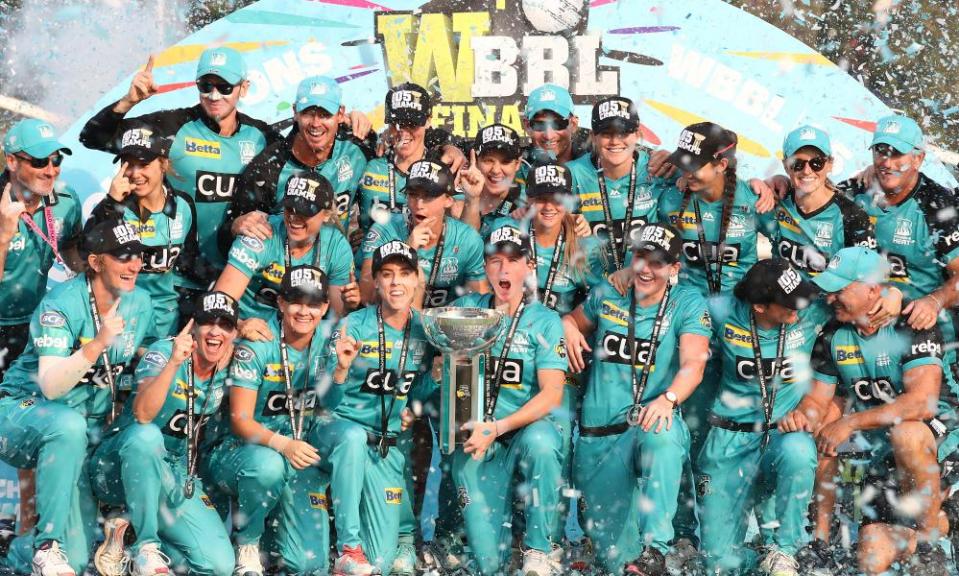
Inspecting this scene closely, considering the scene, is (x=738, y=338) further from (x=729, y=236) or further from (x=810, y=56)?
(x=810, y=56)

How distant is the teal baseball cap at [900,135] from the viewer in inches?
294

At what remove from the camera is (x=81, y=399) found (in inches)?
272

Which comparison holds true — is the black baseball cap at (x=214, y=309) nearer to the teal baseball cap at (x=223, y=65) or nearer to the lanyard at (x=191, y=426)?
the lanyard at (x=191, y=426)

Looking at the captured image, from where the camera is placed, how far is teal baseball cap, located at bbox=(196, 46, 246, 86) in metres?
7.53

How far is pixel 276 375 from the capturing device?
697 cm

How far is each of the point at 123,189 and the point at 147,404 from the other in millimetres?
1183

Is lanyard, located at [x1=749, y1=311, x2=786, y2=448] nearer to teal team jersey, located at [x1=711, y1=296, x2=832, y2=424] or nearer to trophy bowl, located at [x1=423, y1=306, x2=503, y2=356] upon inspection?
teal team jersey, located at [x1=711, y1=296, x2=832, y2=424]

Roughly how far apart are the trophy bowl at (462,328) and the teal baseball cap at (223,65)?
1.84m

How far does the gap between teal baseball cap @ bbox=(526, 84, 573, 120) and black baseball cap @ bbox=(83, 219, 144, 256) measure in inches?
91.5

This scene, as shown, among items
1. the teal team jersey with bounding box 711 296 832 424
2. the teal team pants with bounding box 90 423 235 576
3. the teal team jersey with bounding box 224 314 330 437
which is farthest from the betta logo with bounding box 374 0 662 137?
the teal team pants with bounding box 90 423 235 576

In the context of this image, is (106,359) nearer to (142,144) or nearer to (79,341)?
(79,341)

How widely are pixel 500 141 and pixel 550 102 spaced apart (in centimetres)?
45

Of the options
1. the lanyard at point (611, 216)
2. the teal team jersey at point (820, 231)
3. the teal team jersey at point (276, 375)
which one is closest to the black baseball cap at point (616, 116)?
the lanyard at point (611, 216)

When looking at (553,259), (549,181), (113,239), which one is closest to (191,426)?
(113,239)
